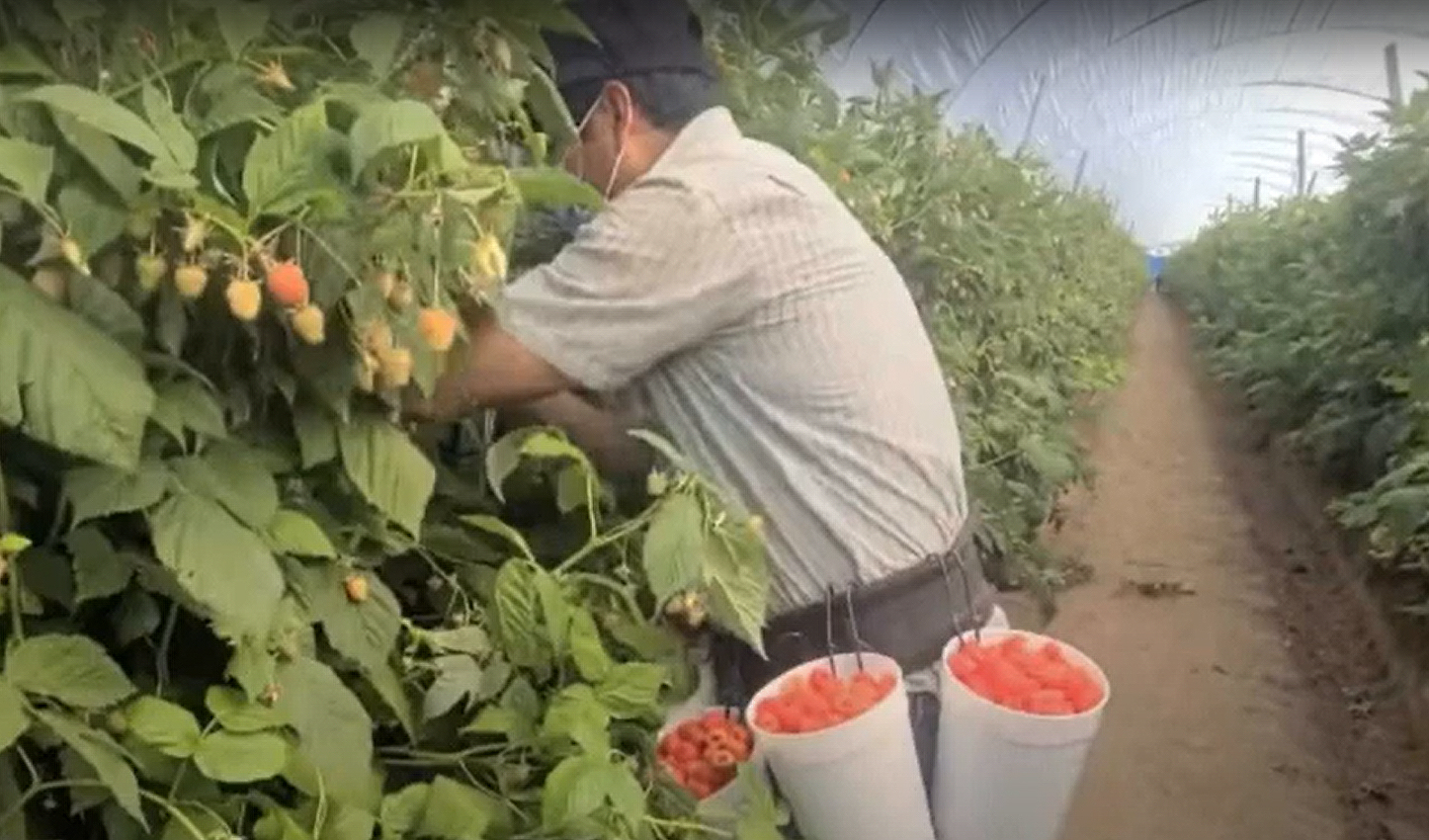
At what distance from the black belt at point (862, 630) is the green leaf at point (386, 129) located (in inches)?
20.6

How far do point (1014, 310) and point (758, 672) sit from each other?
257 cm

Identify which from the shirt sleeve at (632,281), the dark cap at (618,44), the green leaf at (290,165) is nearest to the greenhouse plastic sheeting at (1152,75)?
the dark cap at (618,44)

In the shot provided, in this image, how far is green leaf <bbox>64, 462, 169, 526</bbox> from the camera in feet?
2.24

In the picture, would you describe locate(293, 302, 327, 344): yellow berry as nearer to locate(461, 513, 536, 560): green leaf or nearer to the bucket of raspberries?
locate(461, 513, 536, 560): green leaf

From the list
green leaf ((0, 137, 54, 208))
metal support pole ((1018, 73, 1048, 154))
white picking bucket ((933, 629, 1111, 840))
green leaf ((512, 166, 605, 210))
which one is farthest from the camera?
metal support pole ((1018, 73, 1048, 154))

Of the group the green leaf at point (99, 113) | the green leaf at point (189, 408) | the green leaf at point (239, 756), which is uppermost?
the green leaf at point (99, 113)

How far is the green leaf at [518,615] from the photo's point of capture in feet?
3.03

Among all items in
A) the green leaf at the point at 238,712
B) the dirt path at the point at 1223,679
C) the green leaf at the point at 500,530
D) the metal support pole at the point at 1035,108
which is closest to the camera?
the green leaf at the point at 238,712

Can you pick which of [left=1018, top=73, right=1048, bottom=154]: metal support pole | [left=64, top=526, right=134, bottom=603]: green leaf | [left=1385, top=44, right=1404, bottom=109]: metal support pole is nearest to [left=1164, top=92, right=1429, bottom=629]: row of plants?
[left=1385, top=44, right=1404, bottom=109]: metal support pole

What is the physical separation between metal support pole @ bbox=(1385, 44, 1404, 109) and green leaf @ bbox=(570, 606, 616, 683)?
→ 5.98ft

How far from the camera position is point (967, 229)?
120 inches

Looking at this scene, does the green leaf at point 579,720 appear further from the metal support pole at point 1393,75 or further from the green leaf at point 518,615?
the metal support pole at point 1393,75

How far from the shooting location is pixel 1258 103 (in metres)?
2.58

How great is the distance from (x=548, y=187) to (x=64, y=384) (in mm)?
281
